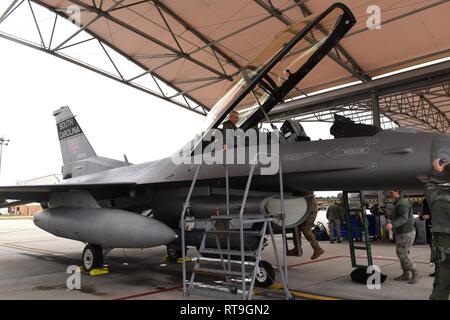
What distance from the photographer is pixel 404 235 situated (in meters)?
6.32

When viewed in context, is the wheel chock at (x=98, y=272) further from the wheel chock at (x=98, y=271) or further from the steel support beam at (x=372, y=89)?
the steel support beam at (x=372, y=89)

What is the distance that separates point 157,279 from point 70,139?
6637 millimetres

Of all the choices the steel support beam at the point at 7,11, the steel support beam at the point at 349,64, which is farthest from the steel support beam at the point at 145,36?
the steel support beam at the point at 349,64

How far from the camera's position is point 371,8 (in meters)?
10.5

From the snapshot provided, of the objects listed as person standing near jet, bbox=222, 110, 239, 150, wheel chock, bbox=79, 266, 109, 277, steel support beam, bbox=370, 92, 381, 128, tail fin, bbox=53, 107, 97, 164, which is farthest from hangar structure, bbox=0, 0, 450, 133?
wheel chock, bbox=79, 266, 109, 277

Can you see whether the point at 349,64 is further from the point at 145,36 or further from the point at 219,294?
the point at 219,294

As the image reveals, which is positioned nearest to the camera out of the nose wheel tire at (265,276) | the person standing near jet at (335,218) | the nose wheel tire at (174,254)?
the nose wheel tire at (265,276)

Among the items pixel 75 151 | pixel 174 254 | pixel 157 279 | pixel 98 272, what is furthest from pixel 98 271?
pixel 75 151

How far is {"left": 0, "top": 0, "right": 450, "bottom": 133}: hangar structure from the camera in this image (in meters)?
11.2

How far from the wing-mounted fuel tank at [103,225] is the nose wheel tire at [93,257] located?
0.61 metres

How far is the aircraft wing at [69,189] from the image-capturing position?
25.6 feet
